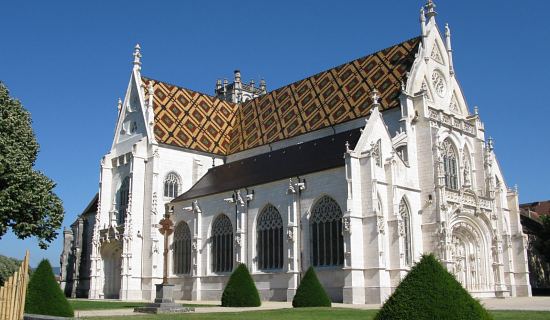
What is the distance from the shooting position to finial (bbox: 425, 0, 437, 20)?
36688mm

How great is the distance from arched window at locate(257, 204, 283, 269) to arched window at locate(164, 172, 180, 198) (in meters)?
9.69

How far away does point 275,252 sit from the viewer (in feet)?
105

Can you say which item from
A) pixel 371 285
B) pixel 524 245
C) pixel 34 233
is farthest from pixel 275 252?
pixel 524 245

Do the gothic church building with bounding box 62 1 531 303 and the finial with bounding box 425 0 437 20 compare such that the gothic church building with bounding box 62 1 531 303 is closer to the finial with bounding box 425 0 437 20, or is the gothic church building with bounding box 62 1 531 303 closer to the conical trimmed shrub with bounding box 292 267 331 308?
the finial with bounding box 425 0 437 20

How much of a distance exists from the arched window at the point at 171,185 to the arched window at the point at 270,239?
969 centimetres

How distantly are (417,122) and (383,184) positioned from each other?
544cm

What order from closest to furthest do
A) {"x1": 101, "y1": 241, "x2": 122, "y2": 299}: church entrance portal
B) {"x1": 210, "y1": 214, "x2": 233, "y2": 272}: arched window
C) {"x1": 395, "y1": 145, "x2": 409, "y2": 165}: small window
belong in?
{"x1": 395, "y1": 145, "x2": 409, "y2": 165}: small window, {"x1": 210, "y1": 214, "x2": 233, "y2": 272}: arched window, {"x1": 101, "y1": 241, "x2": 122, "y2": 299}: church entrance portal

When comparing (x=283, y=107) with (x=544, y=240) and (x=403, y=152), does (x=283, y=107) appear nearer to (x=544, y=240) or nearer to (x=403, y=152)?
(x=403, y=152)

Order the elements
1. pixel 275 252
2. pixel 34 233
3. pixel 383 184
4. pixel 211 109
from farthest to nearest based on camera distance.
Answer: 1. pixel 211 109
2. pixel 275 252
3. pixel 383 184
4. pixel 34 233

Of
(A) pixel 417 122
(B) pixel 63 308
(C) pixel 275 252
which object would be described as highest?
(A) pixel 417 122

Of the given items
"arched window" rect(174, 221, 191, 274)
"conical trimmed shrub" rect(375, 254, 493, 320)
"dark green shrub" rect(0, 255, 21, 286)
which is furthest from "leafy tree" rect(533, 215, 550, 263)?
"dark green shrub" rect(0, 255, 21, 286)

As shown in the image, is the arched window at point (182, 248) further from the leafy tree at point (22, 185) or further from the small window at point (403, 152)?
the small window at point (403, 152)

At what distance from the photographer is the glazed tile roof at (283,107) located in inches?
1416

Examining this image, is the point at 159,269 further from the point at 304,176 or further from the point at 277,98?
the point at 277,98
